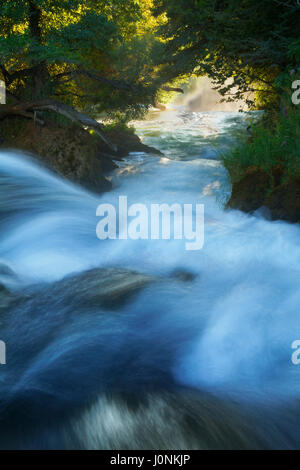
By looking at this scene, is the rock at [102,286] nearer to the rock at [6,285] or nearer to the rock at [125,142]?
the rock at [6,285]

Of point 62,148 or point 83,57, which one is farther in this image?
point 83,57

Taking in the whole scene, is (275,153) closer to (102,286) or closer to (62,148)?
(102,286)

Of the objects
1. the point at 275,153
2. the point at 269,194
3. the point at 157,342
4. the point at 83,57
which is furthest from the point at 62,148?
the point at 157,342

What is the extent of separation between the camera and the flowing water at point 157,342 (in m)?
2.41

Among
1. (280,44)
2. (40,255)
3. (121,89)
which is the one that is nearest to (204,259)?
(40,255)

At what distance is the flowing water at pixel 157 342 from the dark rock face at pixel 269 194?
195 mm


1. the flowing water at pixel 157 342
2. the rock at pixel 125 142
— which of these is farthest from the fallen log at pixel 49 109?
the rock at pixel 125 142

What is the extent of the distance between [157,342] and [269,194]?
10.8ft

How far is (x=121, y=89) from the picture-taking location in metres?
10.5

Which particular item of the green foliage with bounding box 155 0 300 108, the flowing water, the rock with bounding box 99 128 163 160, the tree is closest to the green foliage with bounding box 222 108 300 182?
the flowing water

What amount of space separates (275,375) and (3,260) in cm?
342

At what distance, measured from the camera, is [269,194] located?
18.7 feet

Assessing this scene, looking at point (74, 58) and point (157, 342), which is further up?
point (74, 58)
